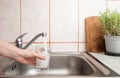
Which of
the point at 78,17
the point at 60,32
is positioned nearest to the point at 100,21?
the point at 78,17

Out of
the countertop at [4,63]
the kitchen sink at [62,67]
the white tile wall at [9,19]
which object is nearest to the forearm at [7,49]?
the countertop at [4,63]

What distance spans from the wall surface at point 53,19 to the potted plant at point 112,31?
0.17m

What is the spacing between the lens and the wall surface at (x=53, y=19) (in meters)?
1.32

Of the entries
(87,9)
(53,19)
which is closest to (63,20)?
(53,19)

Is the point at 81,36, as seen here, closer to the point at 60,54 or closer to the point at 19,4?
the point at 60,54

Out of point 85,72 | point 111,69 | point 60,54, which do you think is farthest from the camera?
point 60,54

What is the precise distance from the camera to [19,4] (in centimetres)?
131

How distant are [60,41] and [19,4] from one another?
1.14 ft

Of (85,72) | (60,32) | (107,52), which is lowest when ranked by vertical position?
(85,72)

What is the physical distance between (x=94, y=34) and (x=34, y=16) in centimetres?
39

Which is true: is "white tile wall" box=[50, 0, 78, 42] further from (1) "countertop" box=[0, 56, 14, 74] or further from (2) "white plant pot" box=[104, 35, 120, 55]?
(1) "countertop" box=[0, 56, 14, 74]

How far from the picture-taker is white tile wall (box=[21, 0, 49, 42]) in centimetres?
132

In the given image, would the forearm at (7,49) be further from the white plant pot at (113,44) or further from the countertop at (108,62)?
the white plant pot at (113,44)

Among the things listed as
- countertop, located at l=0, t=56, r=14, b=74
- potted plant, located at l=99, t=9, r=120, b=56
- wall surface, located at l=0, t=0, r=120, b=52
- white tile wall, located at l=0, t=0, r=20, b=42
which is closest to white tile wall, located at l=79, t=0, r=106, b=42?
wall surface, located at l=0, t=0, r=120, b=52
